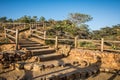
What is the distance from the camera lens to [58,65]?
888 cm

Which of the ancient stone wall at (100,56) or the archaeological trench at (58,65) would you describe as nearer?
the archaeological trench at (58,65)

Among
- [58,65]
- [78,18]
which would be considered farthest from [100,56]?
[78,18]

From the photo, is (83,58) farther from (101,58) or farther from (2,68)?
(2,68)

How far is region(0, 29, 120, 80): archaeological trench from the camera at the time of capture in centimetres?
726

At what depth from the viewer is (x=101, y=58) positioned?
10.3 metres

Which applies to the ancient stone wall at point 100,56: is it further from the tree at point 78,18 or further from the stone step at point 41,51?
the tree at point 78,18

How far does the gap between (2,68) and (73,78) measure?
3.87 metres

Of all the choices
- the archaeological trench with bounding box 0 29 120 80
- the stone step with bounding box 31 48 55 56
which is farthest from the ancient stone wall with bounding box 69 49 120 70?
the stone step with bounding box 31 48 55 56

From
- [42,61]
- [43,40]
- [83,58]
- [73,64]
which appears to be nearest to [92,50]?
[83,58]

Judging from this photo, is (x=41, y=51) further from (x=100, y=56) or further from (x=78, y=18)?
(x=78, y=18)

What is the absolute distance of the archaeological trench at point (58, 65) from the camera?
7.26 metres

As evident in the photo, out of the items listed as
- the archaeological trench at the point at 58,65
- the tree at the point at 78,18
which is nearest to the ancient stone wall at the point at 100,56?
the archaeological trench at the point at 58,65

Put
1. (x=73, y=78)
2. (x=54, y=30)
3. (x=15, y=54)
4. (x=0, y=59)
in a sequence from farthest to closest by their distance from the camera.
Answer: (x=54, y=30) < (x=15, y=54) < (x=0, y=59) < (x=73, y=78)

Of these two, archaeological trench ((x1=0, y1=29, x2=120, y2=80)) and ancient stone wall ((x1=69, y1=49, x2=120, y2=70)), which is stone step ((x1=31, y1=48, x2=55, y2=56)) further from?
ancient stone wall ((x1=69, y1=49, x2=120, y2=70))
